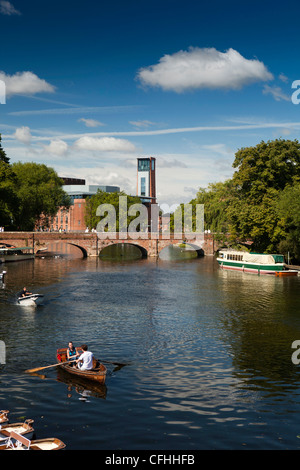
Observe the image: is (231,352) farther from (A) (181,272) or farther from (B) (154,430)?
(A) (181,272)

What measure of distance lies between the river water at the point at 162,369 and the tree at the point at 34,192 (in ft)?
212

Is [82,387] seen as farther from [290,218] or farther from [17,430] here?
[290,218]

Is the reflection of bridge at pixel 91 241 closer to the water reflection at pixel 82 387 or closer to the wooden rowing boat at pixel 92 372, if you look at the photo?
the wooden rowing boat at pixel 92 372

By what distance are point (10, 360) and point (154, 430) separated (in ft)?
40.0

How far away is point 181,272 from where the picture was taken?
254 feet

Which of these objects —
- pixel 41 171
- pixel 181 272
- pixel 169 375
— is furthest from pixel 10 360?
pixel 41 171

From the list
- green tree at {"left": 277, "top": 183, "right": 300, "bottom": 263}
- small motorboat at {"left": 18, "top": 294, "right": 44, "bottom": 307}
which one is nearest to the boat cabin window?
green tree at {"left": 277, "top": 183, "right": 300, "bottom": 263}

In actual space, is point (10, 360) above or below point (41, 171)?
below

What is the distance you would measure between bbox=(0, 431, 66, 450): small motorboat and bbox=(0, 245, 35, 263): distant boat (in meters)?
78.3

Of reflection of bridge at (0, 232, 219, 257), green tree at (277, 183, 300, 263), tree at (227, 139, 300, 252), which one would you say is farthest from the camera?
reflection of bridge at (0, 232, 219, 257)

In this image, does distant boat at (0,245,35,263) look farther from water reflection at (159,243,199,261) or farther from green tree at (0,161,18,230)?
water reflection at (159,243,199,261)

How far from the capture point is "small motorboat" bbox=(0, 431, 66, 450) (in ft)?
51.0

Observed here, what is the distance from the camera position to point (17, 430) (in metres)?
16.4
